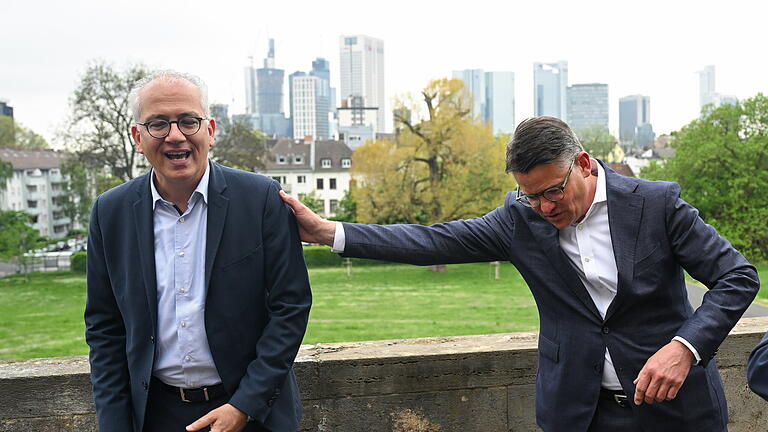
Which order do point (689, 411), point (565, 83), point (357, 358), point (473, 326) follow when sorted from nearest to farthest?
1. point (689, 411)
2. point (357, 358)
3. point (473, 326)
4. point (565, 83)

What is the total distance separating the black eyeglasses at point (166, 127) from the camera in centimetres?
253

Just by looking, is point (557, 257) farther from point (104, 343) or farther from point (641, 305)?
point (104, 343)

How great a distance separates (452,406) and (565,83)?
179m

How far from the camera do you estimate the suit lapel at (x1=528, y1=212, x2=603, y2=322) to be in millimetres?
2562

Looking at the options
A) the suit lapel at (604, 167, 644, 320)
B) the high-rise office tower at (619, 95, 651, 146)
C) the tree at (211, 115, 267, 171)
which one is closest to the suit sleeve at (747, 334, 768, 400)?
the suit lapel at (604, 167, 644, 320)

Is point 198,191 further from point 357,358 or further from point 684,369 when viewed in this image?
point 684,369

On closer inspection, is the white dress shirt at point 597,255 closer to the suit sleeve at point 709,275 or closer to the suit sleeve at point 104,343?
the suit sleeve at point 709,275

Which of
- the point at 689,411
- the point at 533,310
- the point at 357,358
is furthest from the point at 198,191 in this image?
the point at 533,310

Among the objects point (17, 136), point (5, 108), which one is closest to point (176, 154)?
point (17, 136)

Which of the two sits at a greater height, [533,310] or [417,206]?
[417,206]

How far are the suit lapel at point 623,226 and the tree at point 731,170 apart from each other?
32.0 m

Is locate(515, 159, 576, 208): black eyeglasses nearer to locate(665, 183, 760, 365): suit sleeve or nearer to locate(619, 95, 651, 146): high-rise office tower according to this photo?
locate(665, 183, 760, 365): suit sleeve

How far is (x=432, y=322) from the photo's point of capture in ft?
89.5

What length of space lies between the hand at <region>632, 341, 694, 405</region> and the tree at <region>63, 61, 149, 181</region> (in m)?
34.2
